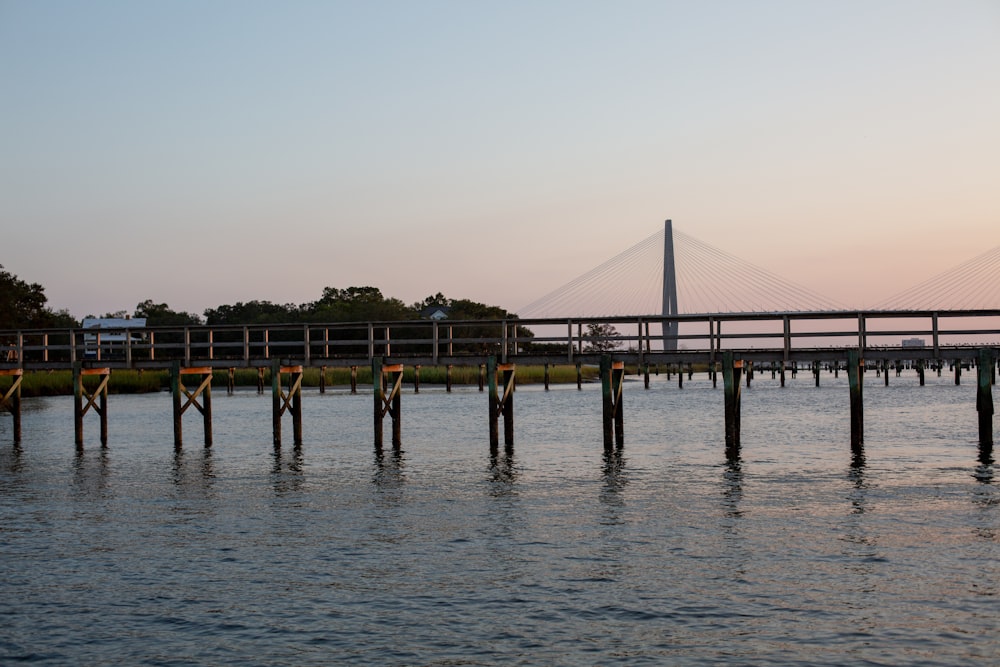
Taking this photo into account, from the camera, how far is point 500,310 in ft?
483

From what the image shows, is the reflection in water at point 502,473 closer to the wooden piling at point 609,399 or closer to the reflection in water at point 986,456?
the wooden piling at point 609,399

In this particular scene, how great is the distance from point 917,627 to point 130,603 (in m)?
9.23

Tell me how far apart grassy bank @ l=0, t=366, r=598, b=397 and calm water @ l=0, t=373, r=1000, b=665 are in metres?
40.0

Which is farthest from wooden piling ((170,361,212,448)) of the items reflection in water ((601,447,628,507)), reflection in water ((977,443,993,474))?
reflection in water ((977,443,993,474))

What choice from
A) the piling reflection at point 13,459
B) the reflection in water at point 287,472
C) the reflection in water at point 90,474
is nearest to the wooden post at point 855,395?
the reflection in water at point 287,472

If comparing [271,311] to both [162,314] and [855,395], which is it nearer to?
[162,314]

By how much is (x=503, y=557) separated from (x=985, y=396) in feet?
61.5

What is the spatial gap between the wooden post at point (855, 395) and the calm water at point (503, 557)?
0.62 meters

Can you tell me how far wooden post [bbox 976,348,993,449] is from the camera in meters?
27.7

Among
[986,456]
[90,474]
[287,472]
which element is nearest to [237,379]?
[90,474]

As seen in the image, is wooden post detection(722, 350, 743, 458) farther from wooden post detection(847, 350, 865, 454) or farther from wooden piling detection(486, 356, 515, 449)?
wooden piling detection(486, 356, 515, 449)

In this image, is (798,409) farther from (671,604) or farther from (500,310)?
(500,310)

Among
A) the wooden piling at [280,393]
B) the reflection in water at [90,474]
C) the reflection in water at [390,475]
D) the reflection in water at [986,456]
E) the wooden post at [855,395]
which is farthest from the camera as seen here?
the wooden piling at [280,393]

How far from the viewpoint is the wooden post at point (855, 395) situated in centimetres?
2727
